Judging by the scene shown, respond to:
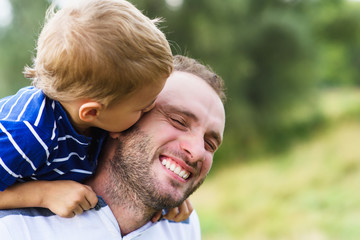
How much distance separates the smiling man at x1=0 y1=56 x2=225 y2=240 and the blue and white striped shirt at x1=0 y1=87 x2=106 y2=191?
0.15m

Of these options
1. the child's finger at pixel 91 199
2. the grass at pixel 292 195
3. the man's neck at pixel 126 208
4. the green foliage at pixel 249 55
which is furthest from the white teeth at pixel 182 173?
the green foliage at pixel 249 55

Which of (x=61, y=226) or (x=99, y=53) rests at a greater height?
(x=99, y=53)

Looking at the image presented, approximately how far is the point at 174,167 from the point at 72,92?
0.42m

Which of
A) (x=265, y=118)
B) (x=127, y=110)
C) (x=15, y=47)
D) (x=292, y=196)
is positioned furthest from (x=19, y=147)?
(x=265, y=118)

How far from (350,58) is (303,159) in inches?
393

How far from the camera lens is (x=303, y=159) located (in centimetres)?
932

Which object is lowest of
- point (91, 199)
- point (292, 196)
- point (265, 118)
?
point (91, 199)

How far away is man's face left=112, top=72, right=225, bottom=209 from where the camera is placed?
1374mm

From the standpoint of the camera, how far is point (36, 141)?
1098mm

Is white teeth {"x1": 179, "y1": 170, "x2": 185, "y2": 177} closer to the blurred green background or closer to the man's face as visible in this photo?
the man's face

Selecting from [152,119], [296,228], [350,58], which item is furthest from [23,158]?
[350,58]

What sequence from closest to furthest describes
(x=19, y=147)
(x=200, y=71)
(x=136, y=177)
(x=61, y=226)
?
(x=19, y=147), (x=61, y=226), (x=136, y=177), (x=200, y=71)

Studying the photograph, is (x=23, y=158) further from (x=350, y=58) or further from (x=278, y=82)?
(x=350, y=58)

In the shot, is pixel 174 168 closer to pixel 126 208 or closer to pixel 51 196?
pixel 126 208
